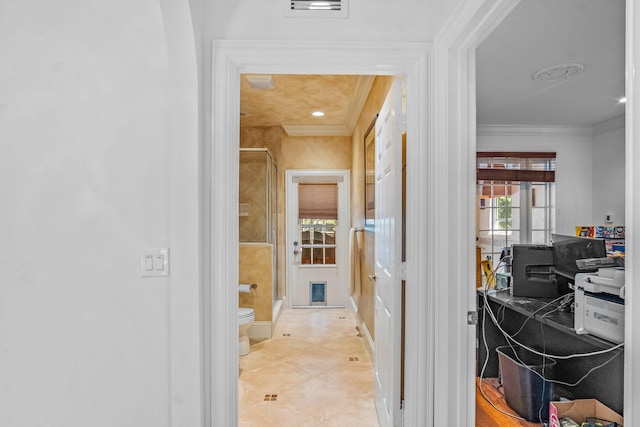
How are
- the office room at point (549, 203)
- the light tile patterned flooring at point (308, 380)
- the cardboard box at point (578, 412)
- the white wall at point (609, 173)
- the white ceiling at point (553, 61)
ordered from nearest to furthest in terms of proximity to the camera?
the cardboard box at point (578, 412) < the office room at point (549, 203) < the white ceiling at point (553, 61) < the light tile patterned flooring at point (308, 380) < the white wall at point (609, 173)

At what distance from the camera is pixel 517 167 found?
16.7 ft

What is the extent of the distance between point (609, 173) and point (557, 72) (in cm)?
237

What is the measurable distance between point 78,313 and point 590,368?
2406 millimetres

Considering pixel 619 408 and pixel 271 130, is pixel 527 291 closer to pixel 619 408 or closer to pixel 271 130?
pixel 619 408

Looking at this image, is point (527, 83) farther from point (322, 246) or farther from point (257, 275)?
point (322, 246)

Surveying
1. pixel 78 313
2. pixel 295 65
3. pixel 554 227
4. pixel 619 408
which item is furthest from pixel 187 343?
pixel 554 227

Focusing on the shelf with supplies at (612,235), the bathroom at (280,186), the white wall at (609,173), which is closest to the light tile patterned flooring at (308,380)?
the bathroom at (280,186)

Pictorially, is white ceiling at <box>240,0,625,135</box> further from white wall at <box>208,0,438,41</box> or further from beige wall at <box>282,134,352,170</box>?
white wall at <box>208,0,438,41</box>

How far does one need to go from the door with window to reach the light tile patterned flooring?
1.05 m

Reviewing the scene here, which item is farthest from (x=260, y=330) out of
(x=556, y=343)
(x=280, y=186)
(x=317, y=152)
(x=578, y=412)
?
(x=578, y=412)

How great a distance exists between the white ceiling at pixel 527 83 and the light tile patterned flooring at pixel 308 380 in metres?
2.54

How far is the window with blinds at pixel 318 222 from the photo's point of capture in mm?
5828

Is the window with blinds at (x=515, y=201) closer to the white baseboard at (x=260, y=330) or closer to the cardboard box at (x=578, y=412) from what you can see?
the white baseboard at (x=260, y=330)

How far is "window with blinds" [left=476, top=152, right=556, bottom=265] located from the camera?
5.07 metres
